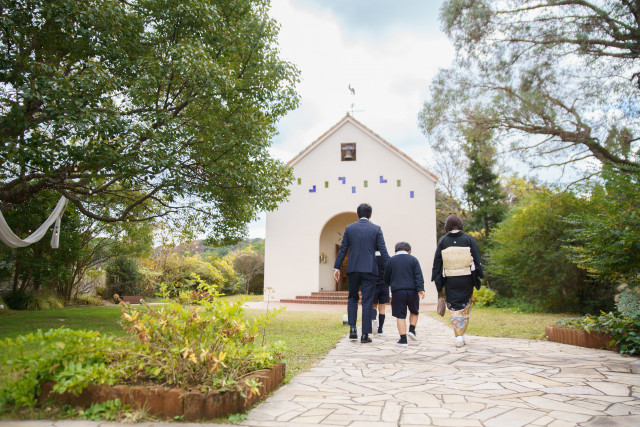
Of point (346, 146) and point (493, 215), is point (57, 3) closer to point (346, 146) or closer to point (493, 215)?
point (346, 146)

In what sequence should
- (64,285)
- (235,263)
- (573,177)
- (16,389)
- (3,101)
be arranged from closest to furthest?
(16,389) → (3,101) → (573,177) → (64,285) → (235,263)

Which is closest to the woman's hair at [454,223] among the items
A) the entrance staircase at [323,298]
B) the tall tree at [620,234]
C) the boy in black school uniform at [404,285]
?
the boy in black school uniform at [404,285]

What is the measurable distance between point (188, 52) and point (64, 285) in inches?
431

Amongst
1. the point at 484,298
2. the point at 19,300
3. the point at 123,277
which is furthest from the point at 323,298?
the point at 19,300

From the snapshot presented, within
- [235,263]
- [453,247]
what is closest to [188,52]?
[453,247]

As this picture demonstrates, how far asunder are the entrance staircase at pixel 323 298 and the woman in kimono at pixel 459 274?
404 inches

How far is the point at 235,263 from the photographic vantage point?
23.5 metres


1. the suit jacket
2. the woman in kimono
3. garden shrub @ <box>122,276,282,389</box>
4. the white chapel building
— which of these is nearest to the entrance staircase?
the white chapel building

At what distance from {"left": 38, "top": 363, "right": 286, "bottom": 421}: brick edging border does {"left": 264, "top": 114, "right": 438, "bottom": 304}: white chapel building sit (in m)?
13.8

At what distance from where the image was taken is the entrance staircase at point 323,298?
15.7m

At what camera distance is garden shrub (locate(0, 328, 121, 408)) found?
2.46m

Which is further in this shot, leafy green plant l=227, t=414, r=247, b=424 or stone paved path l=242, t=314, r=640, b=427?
stone paved path l=242, t=314, r=640, b=427

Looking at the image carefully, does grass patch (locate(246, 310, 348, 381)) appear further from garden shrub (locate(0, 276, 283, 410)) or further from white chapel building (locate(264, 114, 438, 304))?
white chapel building (locate(264, 114, 438, 304))

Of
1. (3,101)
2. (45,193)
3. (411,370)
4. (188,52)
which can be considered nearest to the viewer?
(411,370)
